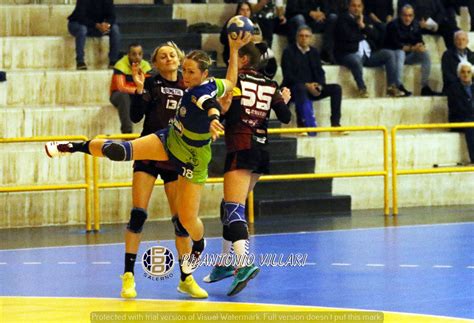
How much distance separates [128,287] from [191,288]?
1.73 ft

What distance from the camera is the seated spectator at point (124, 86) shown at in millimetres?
17516

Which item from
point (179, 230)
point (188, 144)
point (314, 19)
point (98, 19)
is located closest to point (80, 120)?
point (98, 19)

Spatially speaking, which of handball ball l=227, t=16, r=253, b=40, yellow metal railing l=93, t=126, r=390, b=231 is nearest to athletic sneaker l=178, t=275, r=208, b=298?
handball ball l=227, t=16, r=253, b=40

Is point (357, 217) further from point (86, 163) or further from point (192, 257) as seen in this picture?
Result: point (192, 257)

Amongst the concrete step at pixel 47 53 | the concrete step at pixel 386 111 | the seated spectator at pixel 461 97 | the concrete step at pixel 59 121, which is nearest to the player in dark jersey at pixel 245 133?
the concrete step at pixel 59 121

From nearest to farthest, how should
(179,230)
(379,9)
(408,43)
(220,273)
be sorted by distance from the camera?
(179,230) < (220,273) < (408,43) < (379,9)

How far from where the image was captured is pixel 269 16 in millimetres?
20188

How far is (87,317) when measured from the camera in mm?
9484

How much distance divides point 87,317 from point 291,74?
10.0 metres

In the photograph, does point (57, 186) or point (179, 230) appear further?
point (57, 186)

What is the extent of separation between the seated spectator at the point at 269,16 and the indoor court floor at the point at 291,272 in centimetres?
430

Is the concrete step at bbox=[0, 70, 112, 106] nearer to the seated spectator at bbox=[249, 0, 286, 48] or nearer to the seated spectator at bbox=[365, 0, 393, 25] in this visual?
the seated spectator at bbox=[249, 0, 286, 48]

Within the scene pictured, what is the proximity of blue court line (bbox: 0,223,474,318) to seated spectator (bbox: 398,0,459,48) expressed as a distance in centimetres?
748

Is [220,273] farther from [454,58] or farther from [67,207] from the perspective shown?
[454,58]
